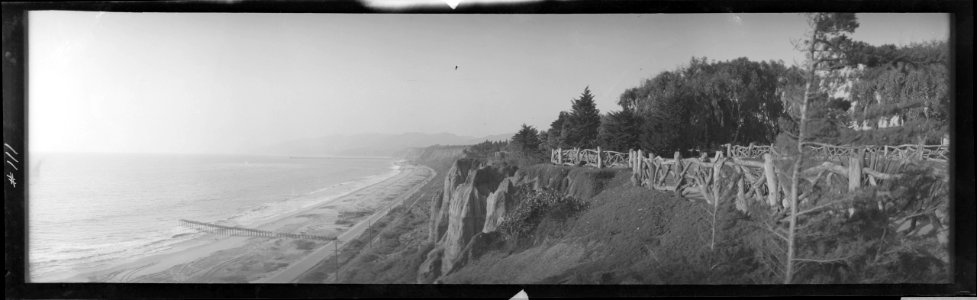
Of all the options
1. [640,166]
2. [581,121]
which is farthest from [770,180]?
[581,121]

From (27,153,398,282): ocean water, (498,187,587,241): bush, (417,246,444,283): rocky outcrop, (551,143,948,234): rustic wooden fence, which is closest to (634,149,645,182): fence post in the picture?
(551,143,948,234): rustic wooden fence

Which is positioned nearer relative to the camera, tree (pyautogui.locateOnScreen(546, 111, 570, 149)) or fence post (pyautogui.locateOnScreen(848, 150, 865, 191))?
fence post (pyautogui.locateOnScreen(848, 150, 865, 191))

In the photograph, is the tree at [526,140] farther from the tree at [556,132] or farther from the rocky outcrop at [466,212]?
the rocky outcrop at [466,212]

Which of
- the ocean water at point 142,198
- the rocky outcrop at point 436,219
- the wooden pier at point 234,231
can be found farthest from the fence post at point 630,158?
the wooden pier at point 234,231

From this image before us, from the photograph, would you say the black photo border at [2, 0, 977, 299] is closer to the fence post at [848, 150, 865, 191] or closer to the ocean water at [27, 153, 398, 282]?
the ocean water at [27, 153, 398, 282]

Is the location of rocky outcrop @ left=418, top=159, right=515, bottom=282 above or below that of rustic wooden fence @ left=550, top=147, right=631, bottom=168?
below

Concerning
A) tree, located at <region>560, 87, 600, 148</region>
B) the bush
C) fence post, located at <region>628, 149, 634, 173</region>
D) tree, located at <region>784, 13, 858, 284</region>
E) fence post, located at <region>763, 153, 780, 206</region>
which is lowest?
the bush
